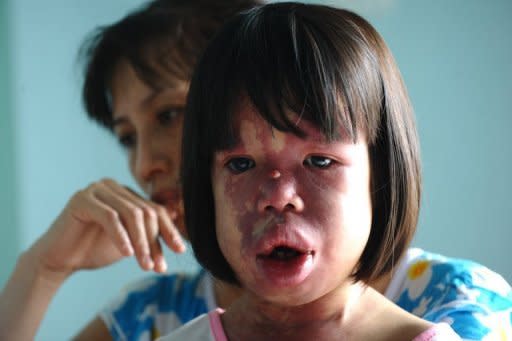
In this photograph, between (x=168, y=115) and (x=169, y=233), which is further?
(x=168, y=115)

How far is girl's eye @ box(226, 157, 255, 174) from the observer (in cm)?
62

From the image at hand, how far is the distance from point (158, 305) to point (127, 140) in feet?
0.96

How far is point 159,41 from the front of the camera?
3.74 feet

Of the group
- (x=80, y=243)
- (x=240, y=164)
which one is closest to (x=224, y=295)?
(x=80, y=243)

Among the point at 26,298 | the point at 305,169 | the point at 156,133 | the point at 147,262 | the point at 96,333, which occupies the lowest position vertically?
the point at 96,333

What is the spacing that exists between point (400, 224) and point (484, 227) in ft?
2.59

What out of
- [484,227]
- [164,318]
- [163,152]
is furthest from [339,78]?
[484,227]

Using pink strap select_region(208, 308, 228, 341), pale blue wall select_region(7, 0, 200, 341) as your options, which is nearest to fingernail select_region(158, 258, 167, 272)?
pink strap select_region(208, 308, 228, 341)

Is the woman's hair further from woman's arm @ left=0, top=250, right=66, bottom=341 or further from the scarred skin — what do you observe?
the scarred skin

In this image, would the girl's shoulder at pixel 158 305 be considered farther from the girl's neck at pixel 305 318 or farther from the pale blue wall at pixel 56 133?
the pale blue wall at pixel 56 133

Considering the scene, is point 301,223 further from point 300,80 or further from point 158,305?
point 158,305

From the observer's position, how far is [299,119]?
58 cm

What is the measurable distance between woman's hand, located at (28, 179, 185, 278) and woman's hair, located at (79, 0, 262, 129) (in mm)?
204

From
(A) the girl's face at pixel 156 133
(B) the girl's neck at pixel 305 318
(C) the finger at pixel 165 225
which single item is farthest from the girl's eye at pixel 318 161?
(A) the girl's face at pixel 156 133
